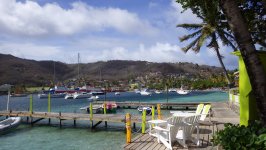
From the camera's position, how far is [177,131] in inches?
426

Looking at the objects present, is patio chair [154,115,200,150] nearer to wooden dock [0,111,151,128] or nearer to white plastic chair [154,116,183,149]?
white plastic chair [154,116,183,149]

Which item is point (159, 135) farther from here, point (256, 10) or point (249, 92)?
point (256, 10)

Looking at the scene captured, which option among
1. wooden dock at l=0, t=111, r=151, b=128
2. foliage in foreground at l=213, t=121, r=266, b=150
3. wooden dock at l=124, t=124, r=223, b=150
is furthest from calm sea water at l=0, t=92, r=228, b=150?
foliage in foreground at l=213, t=121, r=266, b=150

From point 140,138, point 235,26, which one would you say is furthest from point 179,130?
point 235,26

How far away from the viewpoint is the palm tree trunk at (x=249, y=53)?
275 inches

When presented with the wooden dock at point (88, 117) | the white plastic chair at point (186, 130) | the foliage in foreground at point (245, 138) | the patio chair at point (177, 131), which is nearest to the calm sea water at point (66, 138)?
the wooden dock at point (88, 117)

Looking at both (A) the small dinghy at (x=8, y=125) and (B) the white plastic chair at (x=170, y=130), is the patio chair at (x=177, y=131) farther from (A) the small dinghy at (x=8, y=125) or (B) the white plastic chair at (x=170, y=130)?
(A) the small dinghy at (x=8, y=125)

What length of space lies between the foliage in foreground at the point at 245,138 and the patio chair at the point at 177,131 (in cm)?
278

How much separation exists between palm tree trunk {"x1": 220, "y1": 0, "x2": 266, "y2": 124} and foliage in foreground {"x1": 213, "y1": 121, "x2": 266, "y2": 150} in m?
0.46

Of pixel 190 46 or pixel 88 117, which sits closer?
pixel 88 117

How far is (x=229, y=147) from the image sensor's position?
287 inches

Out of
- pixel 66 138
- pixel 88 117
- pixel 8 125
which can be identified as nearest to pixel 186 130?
pixel 66 138

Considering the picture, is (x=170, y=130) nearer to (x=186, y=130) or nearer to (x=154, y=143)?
(x=186, y=130)

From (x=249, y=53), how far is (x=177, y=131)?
4640mm
